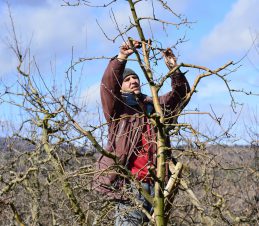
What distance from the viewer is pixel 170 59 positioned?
3.79 metres

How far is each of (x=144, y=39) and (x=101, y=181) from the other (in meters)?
1.13

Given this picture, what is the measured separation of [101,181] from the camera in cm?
408

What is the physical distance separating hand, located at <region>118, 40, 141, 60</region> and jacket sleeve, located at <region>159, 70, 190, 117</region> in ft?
1.19

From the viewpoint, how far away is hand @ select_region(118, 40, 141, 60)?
3654 millimetres

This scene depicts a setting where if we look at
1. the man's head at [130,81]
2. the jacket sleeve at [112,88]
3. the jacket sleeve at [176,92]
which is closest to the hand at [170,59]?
the jacket sleeve at [176,92]

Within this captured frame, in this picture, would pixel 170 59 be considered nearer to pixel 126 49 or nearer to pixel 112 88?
pixel 126 49

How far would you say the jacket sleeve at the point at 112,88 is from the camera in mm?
4004

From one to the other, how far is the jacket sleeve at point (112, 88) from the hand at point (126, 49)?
0.07 metres

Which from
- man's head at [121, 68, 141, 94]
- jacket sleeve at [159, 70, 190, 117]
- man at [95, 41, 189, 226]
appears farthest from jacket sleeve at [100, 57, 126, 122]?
jacket sleeve at [159, 70, 190, 117]

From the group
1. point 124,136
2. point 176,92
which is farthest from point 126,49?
point 124,136

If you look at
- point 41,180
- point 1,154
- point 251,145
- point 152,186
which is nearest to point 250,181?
point 251,145

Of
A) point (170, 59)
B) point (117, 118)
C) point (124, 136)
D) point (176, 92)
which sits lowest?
point (124, 136)

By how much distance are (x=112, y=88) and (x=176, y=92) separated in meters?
0.47

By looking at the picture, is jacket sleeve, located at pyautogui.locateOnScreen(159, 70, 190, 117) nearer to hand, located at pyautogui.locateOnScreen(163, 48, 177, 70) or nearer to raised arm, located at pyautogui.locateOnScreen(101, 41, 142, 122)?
hand, located at pyautogui.locateOnScreen(163, 48, 177, 70)
